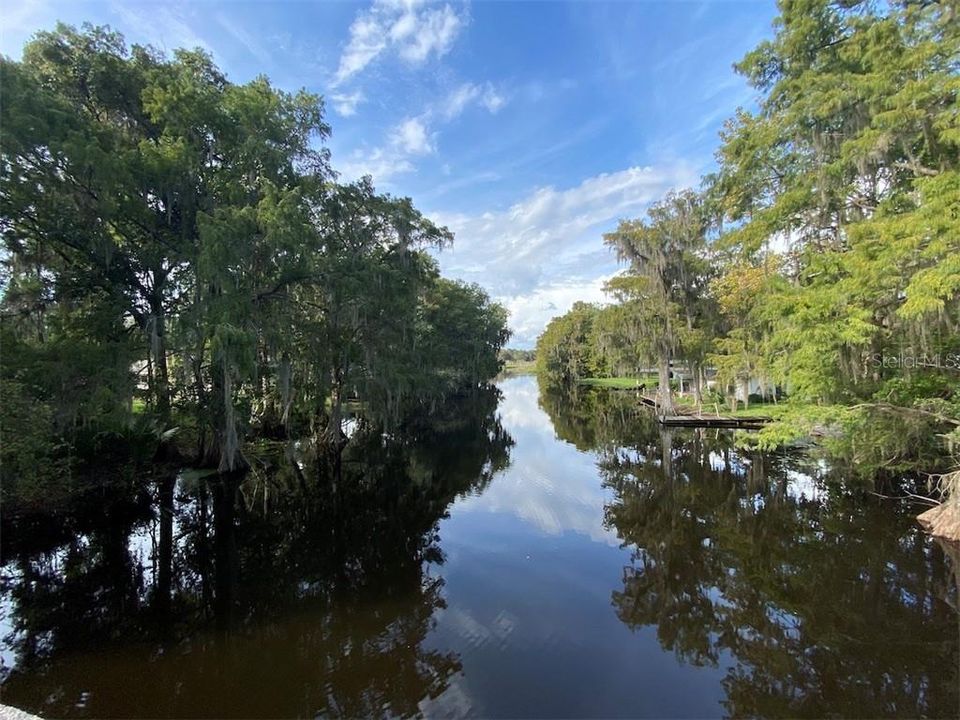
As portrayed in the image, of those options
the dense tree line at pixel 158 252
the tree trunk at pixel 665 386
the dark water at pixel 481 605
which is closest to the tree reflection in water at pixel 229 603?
the dark water at pixel 481 605

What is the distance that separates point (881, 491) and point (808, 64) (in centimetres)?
911

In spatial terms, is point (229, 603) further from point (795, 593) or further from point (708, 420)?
point (708, 420)

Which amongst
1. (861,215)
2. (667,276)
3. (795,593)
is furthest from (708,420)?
(795,593)

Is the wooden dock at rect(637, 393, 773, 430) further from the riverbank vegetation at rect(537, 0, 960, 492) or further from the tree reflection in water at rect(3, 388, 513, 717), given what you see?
the tree reflection in water at rect(3, 388, 513, 717)

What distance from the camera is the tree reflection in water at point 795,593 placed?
4473 mm

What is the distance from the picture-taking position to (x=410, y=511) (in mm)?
10797

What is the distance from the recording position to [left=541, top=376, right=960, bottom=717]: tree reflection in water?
4.47 metres

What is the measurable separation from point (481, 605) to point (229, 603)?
3478 mm

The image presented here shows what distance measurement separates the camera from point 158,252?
11398 millimetres

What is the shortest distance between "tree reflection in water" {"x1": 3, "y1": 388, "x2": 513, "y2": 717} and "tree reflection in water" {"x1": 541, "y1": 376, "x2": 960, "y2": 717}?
3.17 metres

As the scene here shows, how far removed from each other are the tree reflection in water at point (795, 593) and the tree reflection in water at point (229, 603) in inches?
125

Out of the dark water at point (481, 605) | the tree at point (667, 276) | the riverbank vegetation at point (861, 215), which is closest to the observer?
the dark water at point (481, 605)

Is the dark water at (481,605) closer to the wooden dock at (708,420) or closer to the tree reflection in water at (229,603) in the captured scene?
the tree reflection in water at (229,603)

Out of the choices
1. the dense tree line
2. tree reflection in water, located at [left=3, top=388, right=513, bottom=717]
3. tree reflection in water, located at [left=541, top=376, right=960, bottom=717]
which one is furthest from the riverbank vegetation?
the dense tree line
